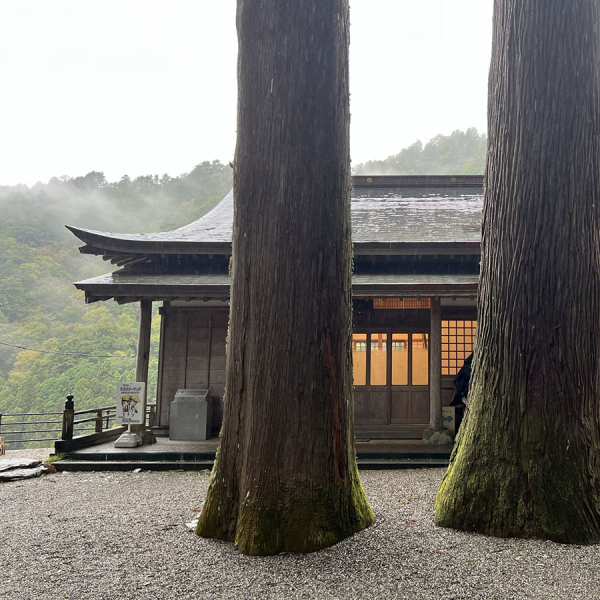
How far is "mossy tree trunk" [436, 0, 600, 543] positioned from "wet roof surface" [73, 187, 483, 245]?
572 cm

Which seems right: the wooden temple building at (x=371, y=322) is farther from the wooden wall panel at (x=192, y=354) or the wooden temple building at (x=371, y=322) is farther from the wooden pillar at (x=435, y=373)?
the wooden pillar at (x=435, y=373)

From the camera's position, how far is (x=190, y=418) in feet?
30.1

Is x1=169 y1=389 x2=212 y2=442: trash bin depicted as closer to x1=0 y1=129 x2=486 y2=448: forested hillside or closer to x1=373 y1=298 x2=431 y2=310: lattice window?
x1=373 y1=298 x2=431 y2=310: lattice window

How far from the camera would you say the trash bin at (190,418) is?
29.8 feet

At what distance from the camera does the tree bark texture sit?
3355 millimetres

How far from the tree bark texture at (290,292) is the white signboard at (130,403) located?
16.3ft

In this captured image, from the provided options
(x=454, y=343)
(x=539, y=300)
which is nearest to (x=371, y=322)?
(x=454, y=343)

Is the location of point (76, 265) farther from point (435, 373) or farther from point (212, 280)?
point (435, 373)

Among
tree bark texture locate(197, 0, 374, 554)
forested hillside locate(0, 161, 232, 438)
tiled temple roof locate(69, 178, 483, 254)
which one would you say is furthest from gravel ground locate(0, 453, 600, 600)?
forested hillside locate(0, 161, 232, 438)

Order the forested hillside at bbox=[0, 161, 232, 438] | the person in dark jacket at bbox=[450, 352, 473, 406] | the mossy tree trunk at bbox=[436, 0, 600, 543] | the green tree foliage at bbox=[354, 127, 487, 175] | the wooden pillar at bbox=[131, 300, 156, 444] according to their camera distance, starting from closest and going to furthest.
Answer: the mossy tree trunk at bbox=[436, 0, 600, 543]
the person in dark jacket at bbox=[450, 352, 473, 406]
the wooden pillar at bbox=[131, 300, 156, 444]
the forested hillside at bbox=[0, 161, 232, 438]
the green tree foliage at bbox=[354, 127, 487, 175]

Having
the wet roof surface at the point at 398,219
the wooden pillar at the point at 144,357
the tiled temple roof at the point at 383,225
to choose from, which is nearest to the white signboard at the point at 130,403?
the wooden pillar at the point at 144,357

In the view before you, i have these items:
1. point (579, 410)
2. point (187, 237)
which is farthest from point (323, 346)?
point (187, 237)

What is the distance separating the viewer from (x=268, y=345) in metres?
3.44

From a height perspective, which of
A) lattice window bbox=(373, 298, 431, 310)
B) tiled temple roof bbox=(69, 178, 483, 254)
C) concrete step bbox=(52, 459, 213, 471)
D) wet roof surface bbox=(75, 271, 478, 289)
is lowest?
concrete step bbox=(52, 459, 213, 471)
